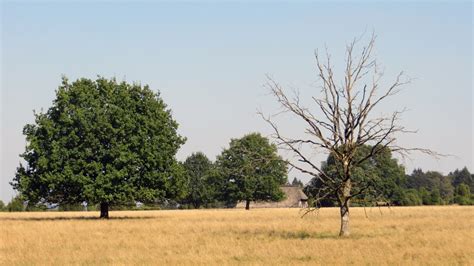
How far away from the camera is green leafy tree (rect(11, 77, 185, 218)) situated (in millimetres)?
44344

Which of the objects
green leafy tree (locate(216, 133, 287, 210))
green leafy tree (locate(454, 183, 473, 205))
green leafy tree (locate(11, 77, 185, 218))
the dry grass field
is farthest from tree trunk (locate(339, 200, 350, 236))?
green leafy tree (locate(454, 183, 473, 205))

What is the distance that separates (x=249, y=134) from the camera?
93312 millimetres

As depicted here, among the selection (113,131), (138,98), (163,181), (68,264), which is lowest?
(68,264)

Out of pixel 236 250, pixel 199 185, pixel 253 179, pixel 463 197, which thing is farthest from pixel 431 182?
pixel 236 250

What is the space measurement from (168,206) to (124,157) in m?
78.5

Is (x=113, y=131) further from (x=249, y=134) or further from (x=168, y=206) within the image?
(x=168, y=206)

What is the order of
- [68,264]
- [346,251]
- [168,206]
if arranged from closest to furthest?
[68,264] < [346,251] < [168,206]

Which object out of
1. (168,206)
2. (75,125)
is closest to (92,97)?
(75,125)

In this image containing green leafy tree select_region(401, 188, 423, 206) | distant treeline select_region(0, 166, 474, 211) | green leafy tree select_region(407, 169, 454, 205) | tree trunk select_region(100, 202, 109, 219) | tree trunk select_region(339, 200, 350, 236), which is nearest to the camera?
tree trunk select_region(339, 200, 350, 236)

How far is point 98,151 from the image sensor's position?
45469mm

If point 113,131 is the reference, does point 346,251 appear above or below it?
below

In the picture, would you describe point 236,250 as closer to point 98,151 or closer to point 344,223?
point 344,223

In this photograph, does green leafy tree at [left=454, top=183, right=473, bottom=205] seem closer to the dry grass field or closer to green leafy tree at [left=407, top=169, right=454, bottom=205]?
green leafy tree at [left=407, top=169, right=454, bottom=205]

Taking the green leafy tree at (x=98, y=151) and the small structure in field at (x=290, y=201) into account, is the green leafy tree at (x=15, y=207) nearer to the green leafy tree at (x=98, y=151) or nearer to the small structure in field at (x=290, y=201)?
the small structure in field at (x=290, y=201)
